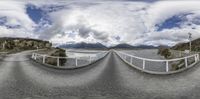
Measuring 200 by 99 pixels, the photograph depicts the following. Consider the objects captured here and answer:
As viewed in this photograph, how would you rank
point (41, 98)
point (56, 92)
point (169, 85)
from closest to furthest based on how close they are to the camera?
point (41, 98)
point (56, 92)
point (169, 85)

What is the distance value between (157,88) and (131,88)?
50.5 inches

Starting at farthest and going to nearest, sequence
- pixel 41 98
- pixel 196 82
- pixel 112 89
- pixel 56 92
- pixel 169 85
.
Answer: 1. pixel 196 82
2. pixel 169 85
3. pixel 112 89
4. pixel 56 92
5. pixel 41 98

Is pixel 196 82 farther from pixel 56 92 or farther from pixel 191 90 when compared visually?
pixel 56 92

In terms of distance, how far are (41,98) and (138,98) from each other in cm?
388

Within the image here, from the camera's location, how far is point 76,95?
1502cm

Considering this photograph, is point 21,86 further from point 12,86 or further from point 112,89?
point 112,89

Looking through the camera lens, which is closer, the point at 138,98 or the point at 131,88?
the point at 138,98

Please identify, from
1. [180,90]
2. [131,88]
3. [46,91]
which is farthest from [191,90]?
[46,91]

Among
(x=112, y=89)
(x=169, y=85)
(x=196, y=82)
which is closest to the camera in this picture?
(x=112, y=89)

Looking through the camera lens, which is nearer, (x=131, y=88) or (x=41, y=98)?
(x=41, y=98)

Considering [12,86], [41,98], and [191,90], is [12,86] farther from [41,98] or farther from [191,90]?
[191,90]

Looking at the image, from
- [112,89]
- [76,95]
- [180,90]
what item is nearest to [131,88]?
[112,89]

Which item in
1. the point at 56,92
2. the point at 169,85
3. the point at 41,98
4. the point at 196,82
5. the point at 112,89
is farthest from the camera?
the point at 196,82

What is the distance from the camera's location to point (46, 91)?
1630 centimetres
